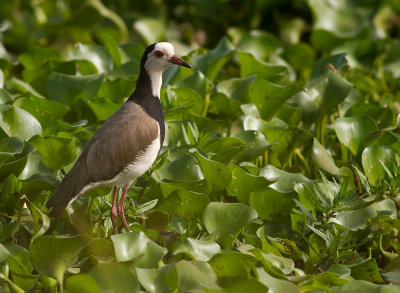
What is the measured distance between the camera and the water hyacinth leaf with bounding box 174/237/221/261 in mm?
3223

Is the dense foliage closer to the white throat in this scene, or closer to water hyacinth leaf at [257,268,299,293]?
water hyacinth leaf at [257,268,299,293]

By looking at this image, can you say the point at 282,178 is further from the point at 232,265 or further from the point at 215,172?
the point at 232,265

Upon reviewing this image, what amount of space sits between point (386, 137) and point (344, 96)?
1.29 ft

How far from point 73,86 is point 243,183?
54.9 inches

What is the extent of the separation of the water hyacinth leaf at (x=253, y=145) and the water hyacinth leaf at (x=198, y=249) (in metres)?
0.90

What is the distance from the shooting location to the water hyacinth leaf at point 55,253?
315cm

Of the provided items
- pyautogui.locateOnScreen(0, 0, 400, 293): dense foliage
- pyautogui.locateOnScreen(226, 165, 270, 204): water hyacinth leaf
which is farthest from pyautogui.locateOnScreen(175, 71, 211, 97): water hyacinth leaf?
pyautogui.locateOnScreen(226, 165, 270, 204): water hyacinth leaf

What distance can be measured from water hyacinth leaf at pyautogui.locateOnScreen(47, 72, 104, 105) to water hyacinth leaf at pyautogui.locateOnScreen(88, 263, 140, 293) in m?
1.82

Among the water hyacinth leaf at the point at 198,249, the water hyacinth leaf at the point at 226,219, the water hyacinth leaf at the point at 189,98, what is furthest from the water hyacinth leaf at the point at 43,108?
the water hyacinth leaf at the point at 198,249

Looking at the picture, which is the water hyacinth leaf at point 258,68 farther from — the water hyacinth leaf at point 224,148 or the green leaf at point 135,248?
the green leaf at point 135,248

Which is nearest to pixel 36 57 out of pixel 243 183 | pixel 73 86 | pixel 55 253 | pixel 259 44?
pixel 73 86

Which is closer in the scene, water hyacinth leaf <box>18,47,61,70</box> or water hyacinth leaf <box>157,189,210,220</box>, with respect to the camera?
water hyacinth leaf <box>157,189,210,220</box>

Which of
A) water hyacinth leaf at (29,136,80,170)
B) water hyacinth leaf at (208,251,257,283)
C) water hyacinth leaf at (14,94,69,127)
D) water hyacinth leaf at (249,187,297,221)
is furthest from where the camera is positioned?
water hyacinth leaf at (14,94,69,127)

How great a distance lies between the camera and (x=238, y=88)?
474 centimetres
